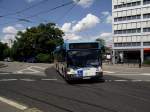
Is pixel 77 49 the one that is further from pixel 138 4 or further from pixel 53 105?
pixel 138 4

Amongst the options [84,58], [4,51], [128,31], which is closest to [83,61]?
[84,58]

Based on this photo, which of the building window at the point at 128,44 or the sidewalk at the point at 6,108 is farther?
the building window at the point at 128,44

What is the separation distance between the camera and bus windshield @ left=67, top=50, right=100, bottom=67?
68.6 ft

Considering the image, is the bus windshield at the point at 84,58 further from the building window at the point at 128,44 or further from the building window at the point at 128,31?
the building window at the point at 128,31

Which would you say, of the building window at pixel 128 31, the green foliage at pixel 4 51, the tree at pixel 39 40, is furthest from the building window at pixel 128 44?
the green foliage at pixel 4 51

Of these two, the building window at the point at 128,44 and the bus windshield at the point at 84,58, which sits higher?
the building window at the point at 128,44

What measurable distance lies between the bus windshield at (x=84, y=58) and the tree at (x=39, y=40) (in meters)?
77.9

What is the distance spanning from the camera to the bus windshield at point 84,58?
2091 centimetres

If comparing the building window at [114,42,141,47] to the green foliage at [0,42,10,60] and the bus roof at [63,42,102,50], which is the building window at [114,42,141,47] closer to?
the green foliage at [0,42,10,60]

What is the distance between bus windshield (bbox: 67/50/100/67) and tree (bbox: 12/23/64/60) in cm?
7794

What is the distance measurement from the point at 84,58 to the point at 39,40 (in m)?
84.2

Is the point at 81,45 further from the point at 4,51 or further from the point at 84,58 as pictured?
the point at 4,51

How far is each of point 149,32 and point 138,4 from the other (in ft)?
23.6

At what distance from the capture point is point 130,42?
84.5 m
